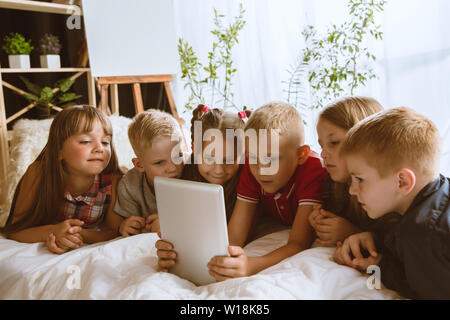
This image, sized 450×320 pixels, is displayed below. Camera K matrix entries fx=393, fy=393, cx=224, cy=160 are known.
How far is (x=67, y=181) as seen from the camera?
139 cm

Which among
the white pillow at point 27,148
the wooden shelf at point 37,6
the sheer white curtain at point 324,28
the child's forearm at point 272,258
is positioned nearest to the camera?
the child's forearm at point 272,258

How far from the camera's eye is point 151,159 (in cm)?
128

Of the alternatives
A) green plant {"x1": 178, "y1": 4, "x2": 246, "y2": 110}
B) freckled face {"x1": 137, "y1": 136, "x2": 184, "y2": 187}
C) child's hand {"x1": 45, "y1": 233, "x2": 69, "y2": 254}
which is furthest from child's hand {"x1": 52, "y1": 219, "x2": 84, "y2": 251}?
green plant {"x1": 178, "y1": 4, "x2": 246, "y2": 110}

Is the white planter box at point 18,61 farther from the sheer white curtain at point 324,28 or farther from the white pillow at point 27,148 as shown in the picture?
the sheer white curtain at point 324,28

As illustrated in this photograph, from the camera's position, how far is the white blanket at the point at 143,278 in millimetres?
794

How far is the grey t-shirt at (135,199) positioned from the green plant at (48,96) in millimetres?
1510

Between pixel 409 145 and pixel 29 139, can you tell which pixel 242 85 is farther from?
pixel 409 145

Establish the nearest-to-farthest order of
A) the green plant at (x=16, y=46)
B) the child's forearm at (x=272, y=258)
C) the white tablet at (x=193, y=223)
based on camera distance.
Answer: the white tablet at (x=193, y=223)
the child's forearm at (x=272, y=258)
the green plant at (x=16, y=46)

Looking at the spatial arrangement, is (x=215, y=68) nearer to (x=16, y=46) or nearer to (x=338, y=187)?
(x=16, y=46)

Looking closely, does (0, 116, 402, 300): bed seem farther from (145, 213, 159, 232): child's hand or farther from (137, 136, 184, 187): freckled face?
(137, 136, 184, 187): freckled face

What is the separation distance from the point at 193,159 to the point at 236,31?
5.01 feet

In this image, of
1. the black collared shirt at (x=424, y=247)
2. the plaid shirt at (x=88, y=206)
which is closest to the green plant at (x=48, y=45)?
the plaid shirt at (x=88, y=206)

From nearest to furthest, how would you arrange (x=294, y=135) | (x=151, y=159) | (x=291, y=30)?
(x=294, y=135)
(x=151, y=159)
(x=291, y=30)

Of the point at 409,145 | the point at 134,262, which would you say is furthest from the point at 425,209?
the point at 134,262
